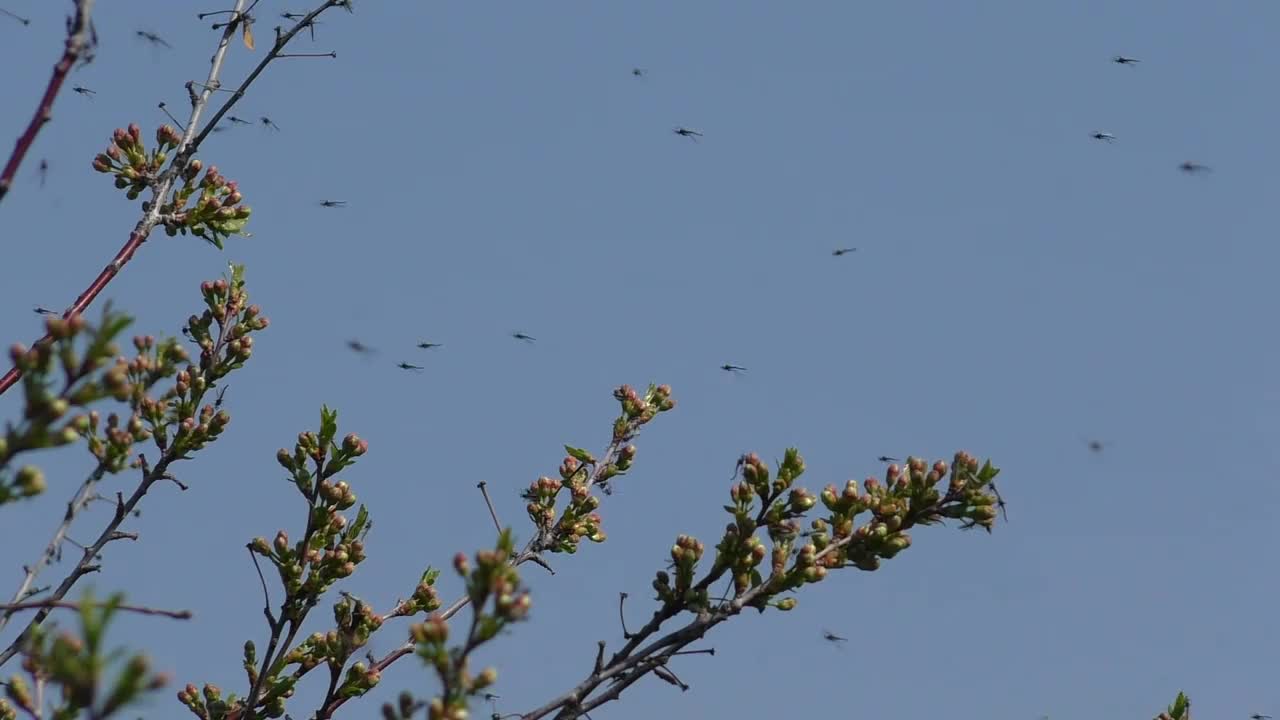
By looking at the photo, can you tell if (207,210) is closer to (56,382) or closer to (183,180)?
(183,180)

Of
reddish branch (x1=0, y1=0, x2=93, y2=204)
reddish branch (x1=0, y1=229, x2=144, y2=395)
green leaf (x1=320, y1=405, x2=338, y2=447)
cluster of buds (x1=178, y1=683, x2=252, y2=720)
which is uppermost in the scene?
reddish branch (x1=0, y1=0, x2=93, y2=204)

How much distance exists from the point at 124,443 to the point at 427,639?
2.30 metres

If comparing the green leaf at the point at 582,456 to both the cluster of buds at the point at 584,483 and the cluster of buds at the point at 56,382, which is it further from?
the cluster of buds at the point at 56,382

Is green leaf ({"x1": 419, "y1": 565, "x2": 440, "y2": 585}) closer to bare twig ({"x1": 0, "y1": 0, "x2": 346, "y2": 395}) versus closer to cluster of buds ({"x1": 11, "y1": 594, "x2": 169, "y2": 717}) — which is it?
bare twig ({"x1": 0, "y1": 0, "x2": 346, "y2": 395})

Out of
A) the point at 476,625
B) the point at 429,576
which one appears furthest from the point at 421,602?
the point at 476,625

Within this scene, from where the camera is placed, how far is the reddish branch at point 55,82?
4105mm

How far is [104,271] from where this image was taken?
6773 millimetres

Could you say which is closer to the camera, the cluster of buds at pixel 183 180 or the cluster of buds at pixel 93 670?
the cluster of buds at pixel 93 670

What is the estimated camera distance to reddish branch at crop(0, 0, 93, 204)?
162 inches

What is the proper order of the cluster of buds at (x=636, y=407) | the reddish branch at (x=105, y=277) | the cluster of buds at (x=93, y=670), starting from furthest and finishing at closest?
1. the cluster of buds at (x=636, y=407)
2. the reddish branch at (x=105, y=277)
3. the cluster of buds at (x=93, y=670)

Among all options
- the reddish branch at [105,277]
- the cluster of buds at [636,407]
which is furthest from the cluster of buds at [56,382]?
the cluster of buds at [636,407]

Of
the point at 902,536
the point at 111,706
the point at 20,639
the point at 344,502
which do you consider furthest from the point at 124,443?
the point at 902,536

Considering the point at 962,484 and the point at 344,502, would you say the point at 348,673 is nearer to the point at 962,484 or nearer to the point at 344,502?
the point at 344,502

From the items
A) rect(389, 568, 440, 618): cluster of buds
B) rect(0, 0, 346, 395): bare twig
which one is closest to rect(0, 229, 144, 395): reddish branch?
rect(0, 0, 346, 395): bare twig
